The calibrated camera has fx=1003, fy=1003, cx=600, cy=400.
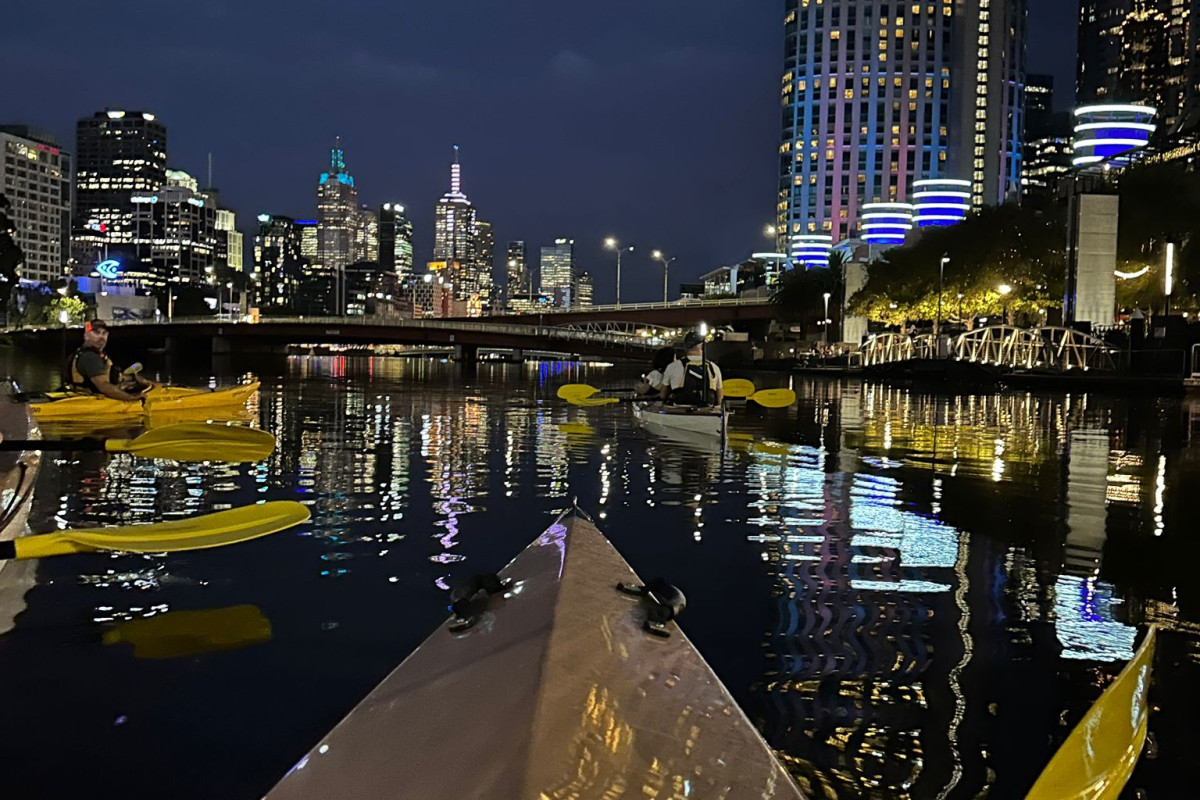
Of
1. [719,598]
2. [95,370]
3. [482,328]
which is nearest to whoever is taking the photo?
[719,598]

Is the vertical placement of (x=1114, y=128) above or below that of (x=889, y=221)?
above

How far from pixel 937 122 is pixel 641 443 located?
196m

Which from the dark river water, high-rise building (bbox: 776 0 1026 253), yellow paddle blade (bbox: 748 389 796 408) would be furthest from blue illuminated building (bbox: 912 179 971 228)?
the dark river water

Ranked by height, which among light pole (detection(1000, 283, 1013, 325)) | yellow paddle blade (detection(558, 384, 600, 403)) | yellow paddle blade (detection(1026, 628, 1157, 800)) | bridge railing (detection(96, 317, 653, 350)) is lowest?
yellow paddle blade (detection(1026, 628, 1157, 800))

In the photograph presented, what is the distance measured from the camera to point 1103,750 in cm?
360

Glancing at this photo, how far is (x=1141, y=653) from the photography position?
460 centimetres

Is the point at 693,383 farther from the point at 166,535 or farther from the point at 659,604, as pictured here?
the point at 659,604

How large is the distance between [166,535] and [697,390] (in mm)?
16465

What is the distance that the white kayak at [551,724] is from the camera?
96.7 inches

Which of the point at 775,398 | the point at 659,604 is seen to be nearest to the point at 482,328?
the point at 775,398

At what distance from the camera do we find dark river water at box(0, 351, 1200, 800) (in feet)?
16.2

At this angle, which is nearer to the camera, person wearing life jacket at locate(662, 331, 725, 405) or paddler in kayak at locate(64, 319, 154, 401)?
paddler in kayak at locate(64, 319, 154, 401)

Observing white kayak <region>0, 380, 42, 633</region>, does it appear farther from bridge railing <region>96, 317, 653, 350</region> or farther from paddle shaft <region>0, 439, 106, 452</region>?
bridge railing <region>96, 317, 653, 350</region>

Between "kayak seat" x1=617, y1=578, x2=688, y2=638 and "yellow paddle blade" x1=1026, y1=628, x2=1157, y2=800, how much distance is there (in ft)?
4.13
